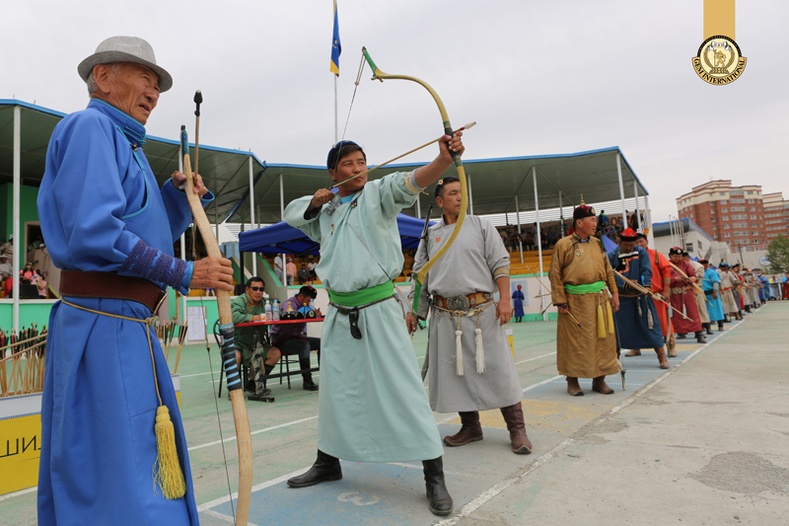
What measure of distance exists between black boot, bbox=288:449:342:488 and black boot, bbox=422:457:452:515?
0.60m

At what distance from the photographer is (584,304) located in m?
4.84

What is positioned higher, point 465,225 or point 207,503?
point 465,225

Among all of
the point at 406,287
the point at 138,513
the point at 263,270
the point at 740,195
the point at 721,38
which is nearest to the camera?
the point at 138,513

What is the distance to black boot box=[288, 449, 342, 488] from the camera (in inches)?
103

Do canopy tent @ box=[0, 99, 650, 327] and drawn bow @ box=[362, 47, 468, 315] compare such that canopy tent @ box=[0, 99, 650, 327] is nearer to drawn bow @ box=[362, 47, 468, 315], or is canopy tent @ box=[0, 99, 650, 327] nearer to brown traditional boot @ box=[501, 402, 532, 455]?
drawn bow @ box=[362, 47, 468, 315]

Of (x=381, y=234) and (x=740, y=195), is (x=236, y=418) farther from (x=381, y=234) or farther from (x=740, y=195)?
(x=740, y=195)

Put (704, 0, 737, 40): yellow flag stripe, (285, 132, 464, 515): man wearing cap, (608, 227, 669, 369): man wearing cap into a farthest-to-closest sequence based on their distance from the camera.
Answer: (608, 227, 669, 369): man wearing cap < (704, 0, 737, 40): yellow flag stripe < (285, 132, 464, 515): man wearing cap

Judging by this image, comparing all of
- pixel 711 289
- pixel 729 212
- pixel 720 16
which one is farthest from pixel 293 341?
pixel 729 212

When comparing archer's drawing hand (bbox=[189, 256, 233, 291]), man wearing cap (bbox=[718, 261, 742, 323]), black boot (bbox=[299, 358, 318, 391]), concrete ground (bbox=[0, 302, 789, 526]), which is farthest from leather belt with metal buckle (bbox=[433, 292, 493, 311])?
man wearing cap (bbox=[718, 261, 742, 323])

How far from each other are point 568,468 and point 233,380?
199 cm

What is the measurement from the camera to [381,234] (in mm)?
2467

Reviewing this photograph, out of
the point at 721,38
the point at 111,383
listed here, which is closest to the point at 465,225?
the point at 111,383

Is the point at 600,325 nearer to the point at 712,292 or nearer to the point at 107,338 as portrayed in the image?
the point at 107,338

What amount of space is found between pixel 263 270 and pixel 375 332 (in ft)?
58.5
